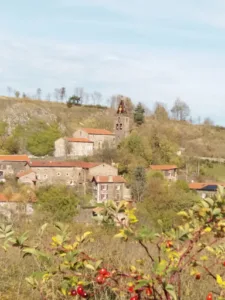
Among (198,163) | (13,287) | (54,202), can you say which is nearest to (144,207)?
(54,202)

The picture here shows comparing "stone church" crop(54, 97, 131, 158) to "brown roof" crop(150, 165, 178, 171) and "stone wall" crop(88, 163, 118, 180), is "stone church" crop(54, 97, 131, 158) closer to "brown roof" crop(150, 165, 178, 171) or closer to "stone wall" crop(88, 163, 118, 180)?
"brown roof" crop(150, 165, 178, 171)

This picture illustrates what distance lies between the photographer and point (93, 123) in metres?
65.2

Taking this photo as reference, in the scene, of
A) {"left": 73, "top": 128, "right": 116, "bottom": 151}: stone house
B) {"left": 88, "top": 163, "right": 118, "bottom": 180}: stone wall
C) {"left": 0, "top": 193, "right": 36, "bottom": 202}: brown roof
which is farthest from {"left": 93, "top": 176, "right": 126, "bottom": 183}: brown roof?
{"left": 73, "top": 128, "right": 116, "bottom": 151}: stone house

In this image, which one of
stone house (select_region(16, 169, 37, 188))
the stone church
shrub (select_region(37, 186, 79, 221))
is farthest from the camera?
the stone church

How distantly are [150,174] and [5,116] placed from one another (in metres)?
29.9

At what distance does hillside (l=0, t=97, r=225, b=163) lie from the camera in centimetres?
5797

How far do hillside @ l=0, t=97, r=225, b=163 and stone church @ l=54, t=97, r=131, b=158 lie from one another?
10.5ft

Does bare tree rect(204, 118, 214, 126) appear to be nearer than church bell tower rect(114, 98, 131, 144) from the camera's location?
No

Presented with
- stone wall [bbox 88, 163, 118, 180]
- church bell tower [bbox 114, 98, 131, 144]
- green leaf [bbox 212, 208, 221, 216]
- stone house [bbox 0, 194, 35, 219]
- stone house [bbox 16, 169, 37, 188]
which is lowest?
stone house [bbox 0, 194, 35, 219]

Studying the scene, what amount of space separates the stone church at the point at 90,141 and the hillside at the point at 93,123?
3.21 meters

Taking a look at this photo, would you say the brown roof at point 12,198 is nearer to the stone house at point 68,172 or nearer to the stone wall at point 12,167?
the stone house at point 68,172

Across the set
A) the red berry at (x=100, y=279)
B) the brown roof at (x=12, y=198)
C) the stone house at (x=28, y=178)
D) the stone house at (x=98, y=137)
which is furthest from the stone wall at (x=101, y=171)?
the red berry at (x=100, y=279)

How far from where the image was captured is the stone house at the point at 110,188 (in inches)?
1436

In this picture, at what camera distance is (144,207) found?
32250 mm
